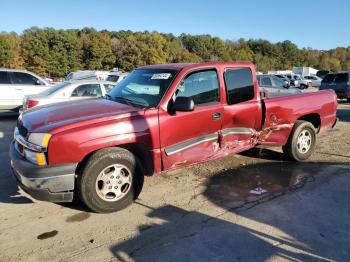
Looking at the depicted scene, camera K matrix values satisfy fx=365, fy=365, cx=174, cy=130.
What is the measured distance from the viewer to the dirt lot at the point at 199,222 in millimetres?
3572

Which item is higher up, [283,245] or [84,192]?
[84,192]

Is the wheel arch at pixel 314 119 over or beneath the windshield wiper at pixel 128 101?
beneath

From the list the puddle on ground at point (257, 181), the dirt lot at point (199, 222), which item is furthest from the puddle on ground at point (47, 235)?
the puddle on ground at point (257, 181)

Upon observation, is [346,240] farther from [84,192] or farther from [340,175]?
[84,192]

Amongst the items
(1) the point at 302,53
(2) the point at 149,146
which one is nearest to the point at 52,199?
(2) the point at 149,146

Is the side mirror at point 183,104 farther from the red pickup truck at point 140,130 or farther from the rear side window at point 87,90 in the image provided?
the rear side window at point 87,90

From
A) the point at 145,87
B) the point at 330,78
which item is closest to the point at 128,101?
the point at 145,87

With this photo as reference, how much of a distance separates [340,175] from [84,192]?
4113 millimetres

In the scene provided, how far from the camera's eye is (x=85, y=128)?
13.8 ft

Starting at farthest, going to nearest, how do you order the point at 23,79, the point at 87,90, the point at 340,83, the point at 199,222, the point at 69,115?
the point at 340,83 < the point at 23,79 < the point at 87,90 < the point at 69,115 < the point at 199,222

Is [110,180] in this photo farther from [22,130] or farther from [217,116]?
[217,116]

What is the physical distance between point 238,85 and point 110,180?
2577 millimetres

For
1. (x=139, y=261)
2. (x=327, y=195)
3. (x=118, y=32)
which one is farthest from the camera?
(x=118, y=32)

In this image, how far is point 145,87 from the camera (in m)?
5.28
